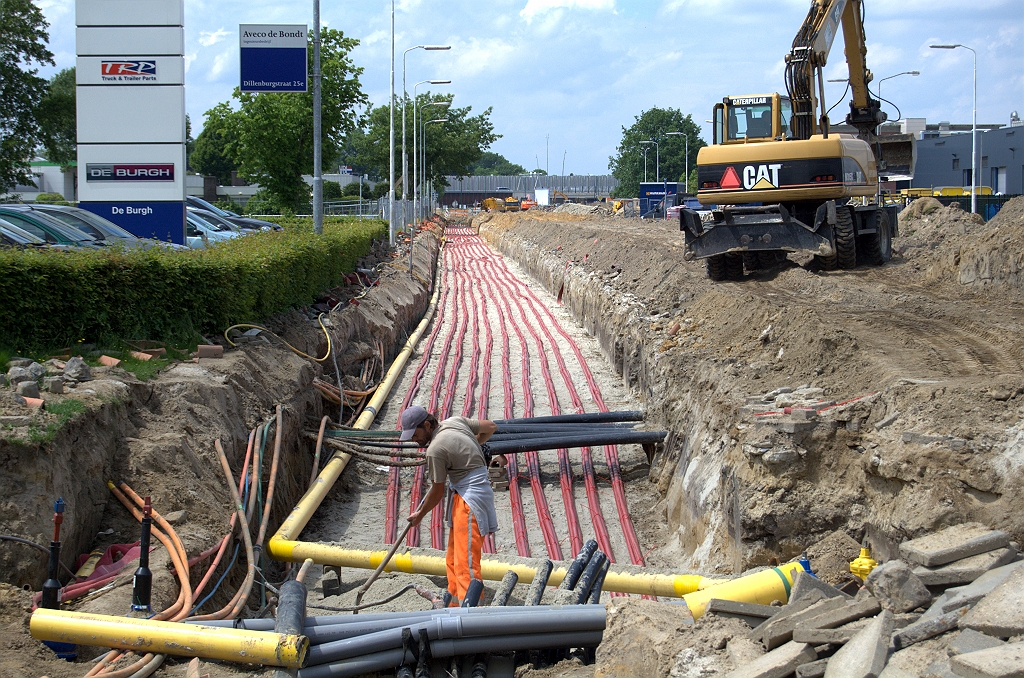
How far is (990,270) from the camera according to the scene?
15.0m

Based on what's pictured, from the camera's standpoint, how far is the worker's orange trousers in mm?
7195

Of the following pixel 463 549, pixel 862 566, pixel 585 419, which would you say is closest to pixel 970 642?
pixel 862 566

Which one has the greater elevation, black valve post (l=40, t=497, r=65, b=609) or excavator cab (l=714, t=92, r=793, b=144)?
excavator cab (l=714, t=92, r=793, b=144)

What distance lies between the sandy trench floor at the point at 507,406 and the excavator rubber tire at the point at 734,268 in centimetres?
292

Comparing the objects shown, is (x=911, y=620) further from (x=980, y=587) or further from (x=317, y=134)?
(x=317, y=134)

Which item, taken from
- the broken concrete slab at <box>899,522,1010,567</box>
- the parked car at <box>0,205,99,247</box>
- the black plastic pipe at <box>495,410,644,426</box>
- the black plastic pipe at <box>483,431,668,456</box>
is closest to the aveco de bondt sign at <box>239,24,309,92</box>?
the parked car at <box>0,205,99,247</box>

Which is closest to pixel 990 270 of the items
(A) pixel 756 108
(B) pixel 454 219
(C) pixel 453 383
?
(A) pixel 756 108

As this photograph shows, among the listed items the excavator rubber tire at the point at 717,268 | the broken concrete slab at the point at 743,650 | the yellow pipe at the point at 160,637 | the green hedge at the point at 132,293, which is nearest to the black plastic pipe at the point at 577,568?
the broken concrete slab at the point at 743,650

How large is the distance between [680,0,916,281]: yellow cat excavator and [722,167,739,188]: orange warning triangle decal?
0.02 m

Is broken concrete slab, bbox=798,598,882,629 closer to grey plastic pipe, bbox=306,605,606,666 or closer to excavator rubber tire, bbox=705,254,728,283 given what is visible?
grey plastic pipe, bbox=306,605,606,666

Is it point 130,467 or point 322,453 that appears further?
point 322,453

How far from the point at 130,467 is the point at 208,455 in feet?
3.21

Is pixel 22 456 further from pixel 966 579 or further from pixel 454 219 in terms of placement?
pixel 454 219

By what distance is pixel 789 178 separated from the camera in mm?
16125
